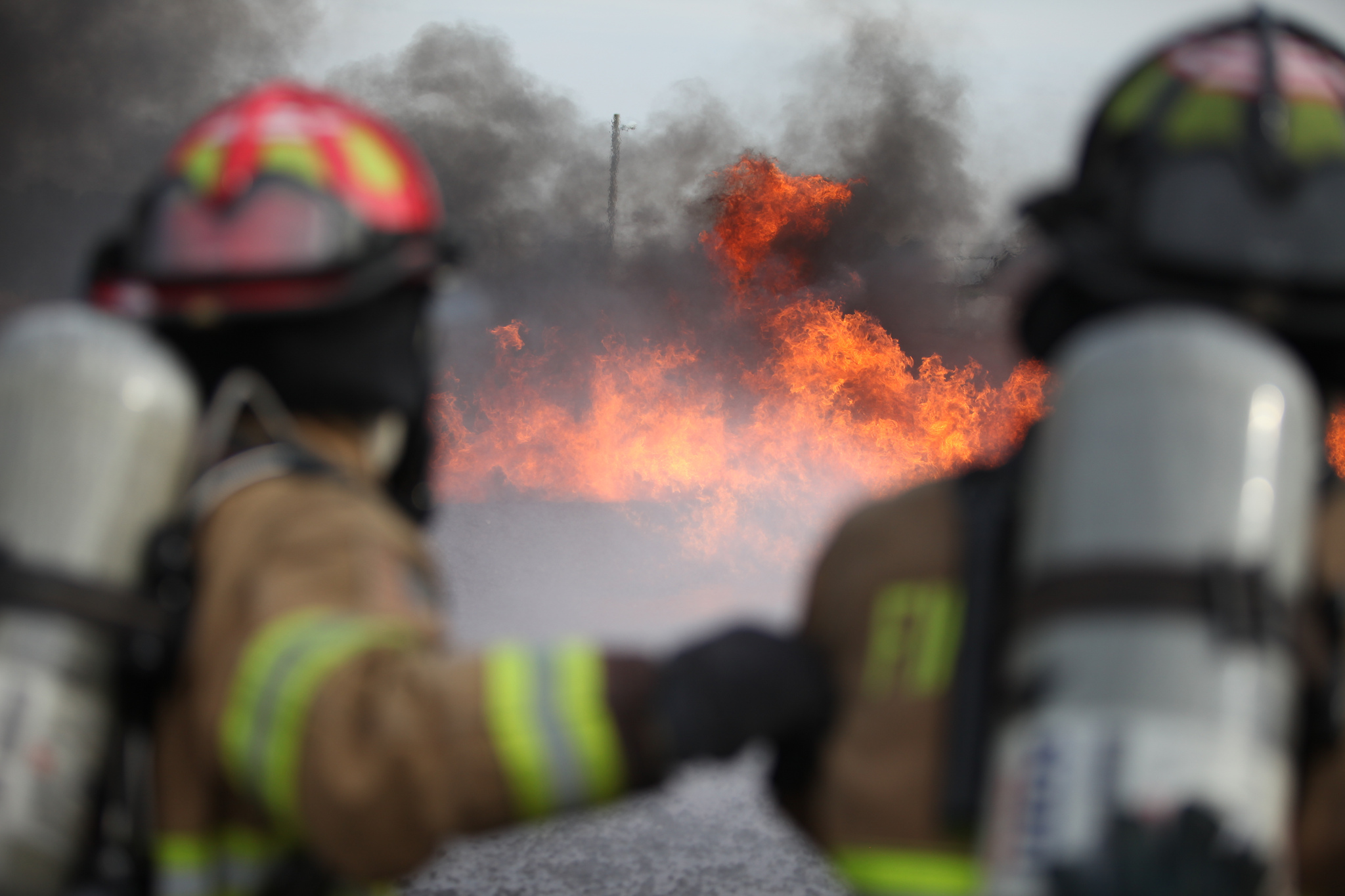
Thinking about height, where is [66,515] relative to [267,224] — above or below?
below

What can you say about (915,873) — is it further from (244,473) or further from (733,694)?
(244,473)

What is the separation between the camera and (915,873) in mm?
1376

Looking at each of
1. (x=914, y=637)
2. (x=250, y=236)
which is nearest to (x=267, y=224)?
(x=250, y=236)

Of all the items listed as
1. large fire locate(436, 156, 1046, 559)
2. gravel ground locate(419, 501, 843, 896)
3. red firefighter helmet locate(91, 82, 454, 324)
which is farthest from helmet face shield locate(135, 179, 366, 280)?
large fire locate(436, 156, 1046, 559)

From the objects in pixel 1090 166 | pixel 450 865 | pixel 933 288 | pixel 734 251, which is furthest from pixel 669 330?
pixel 1090 166

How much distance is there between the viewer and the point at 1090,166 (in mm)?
1661

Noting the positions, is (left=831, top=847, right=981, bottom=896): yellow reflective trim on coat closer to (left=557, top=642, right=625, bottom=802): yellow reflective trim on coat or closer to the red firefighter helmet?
(left=557, top=642, right=625, bottom=802): yellow reflective trim on coat

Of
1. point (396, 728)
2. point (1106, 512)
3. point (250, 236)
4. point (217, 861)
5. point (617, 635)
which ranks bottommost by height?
point (617, 635)

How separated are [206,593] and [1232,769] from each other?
1.33 metres

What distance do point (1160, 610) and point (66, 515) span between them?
1465mm

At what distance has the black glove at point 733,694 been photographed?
1317mm

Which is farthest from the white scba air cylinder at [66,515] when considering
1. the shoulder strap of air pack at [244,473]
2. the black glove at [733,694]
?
the black glove at [733,694]

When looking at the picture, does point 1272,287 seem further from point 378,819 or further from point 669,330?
point 669,330

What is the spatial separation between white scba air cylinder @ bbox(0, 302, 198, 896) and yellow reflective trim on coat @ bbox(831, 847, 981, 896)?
111 centimetres
